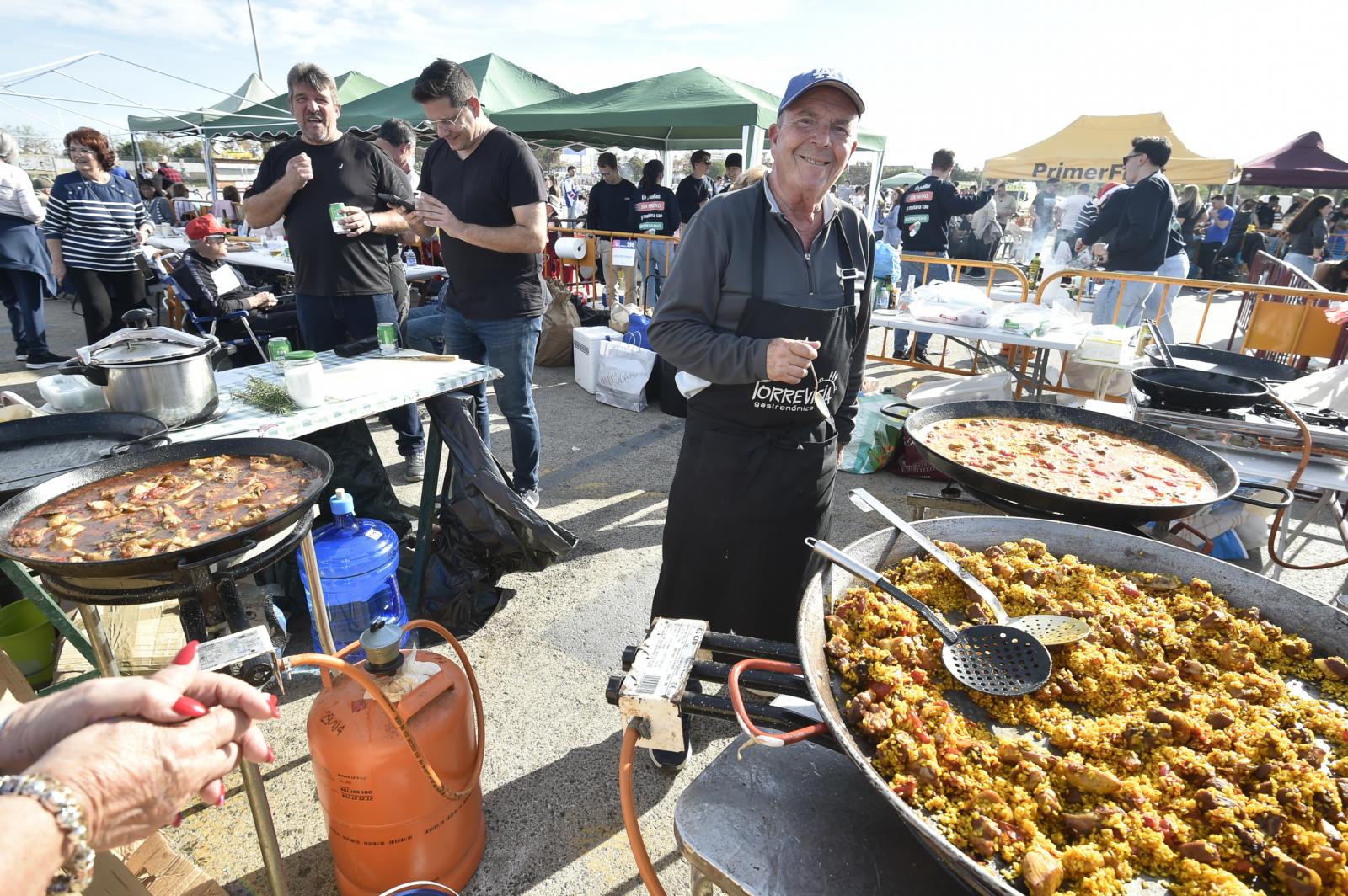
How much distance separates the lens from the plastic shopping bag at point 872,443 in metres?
5.13

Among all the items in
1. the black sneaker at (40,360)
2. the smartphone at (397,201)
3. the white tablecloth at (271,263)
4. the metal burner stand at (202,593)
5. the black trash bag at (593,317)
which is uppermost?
the smartphone at (397,201)

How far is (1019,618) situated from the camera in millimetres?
1491

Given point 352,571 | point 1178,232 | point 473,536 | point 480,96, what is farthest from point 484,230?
point 480,96

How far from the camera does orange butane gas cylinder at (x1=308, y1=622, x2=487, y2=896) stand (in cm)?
176

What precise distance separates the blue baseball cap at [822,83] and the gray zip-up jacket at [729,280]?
0.88ft

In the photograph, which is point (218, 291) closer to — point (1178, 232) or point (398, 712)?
point (398, 712)

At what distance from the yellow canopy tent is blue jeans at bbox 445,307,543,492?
59.2ft

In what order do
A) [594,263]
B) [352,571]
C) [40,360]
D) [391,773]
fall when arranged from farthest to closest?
[594,263], [40,360], [352,571], [391,773]

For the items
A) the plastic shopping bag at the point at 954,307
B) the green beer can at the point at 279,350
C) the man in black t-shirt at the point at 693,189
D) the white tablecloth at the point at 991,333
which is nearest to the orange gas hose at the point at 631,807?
the green beer can at the point at 279,350

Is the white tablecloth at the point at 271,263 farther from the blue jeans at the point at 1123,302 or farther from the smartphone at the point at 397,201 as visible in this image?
the blue jeans at the point at 1123,302

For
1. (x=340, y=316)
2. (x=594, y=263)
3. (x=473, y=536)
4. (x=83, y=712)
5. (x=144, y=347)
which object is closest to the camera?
(x=83, y=712)

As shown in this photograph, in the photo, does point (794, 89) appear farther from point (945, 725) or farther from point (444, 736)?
point (444, 736)

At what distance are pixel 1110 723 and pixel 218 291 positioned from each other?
6.86 metres

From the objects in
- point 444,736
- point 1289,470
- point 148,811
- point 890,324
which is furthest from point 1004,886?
point 890,324
